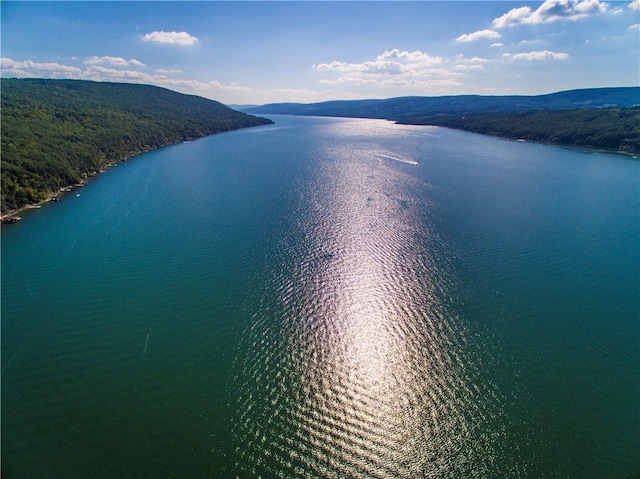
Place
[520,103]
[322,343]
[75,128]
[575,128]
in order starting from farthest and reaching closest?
1. [520,103]
2. [575,128]
3. [75,128]
4. [322,343]

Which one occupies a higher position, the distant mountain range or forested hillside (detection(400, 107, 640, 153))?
the distant mountain range

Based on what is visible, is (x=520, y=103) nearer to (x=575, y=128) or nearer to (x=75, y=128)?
Result: (x=575, y=128)

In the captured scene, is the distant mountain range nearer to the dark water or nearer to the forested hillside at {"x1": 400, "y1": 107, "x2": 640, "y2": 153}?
the forested hillside at {"x1": 400, "y1": 107, "x2": 640, "y2": 153}

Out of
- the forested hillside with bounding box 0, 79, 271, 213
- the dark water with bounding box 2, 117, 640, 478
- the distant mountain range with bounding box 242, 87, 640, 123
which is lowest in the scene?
the dark water with bounding box 2, 117, 640, 478

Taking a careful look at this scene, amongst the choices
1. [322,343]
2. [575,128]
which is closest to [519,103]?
[575,128]

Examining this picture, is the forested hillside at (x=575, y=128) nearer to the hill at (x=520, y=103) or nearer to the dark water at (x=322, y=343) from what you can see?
the dark water at (x=322, y=343)

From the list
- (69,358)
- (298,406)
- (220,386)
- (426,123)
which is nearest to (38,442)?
(69,358)

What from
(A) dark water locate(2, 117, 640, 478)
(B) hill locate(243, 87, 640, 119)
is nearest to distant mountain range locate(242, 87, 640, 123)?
(B) hill locate(243, 87, 640, 119)
